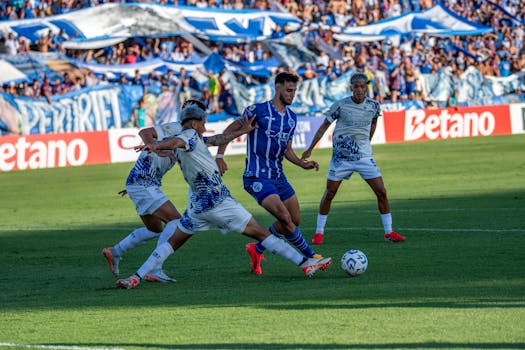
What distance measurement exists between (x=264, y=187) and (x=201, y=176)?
164cm

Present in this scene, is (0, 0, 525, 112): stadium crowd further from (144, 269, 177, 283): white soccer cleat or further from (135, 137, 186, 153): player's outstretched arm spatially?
(135, 137, 186, 153): player's outstretched arm

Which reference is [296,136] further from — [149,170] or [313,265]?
[313,265]

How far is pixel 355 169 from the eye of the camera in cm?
1554

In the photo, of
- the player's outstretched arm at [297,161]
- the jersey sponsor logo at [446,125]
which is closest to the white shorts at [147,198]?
the player's outstretched arm at [297,161]

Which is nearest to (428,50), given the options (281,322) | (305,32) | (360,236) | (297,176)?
(305,32)

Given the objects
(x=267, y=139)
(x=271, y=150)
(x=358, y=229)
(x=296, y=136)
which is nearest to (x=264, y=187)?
(x=271, y=150)

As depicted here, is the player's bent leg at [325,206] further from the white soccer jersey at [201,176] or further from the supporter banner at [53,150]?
the supporter banner at [53,150]

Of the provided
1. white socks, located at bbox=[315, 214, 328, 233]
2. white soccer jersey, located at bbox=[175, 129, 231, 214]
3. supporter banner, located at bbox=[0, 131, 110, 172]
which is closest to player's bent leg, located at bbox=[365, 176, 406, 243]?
white socks, located at bbox=[315, 214, 328, 233]

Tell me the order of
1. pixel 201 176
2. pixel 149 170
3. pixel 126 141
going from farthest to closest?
1. pixel 126 141
2. pixel 149 170
3. pixel 201 176

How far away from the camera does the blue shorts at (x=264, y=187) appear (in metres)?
12.5

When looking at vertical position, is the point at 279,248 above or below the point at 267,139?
below

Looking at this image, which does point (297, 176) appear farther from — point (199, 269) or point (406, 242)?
point (199, 269)

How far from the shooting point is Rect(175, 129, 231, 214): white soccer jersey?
10.9 meters

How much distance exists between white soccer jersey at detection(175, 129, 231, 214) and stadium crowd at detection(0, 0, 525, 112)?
25.7 metres
